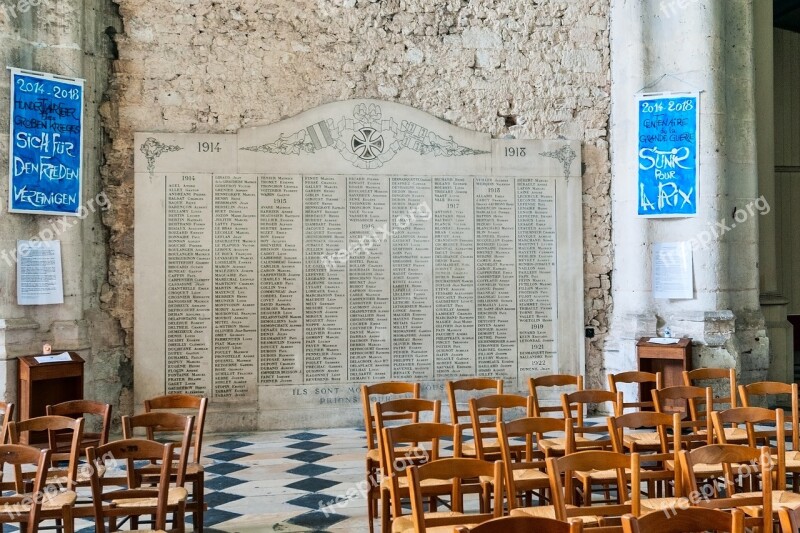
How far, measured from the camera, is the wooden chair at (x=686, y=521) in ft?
7.76

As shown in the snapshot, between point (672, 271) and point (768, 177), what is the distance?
1946 mm

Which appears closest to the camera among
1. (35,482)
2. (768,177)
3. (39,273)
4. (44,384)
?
(35,482)

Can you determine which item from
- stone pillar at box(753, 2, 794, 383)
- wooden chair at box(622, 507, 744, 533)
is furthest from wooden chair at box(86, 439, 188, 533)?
stone pillar at box(753, 2, 794, 383)

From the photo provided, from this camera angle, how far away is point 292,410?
7699 millimetres

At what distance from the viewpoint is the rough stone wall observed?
772 cm

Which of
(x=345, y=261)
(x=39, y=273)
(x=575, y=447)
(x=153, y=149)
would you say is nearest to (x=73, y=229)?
(x=39, y=273)

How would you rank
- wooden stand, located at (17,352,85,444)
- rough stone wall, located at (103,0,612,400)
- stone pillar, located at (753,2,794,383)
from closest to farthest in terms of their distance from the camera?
1. wooden stand, located at (17,352,85,444)
2. rough stone wall, located at (103,0,612,400)
3. stone pillar, located at (753,2,794,383)

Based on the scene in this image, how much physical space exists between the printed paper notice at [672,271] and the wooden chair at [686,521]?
5.60 m

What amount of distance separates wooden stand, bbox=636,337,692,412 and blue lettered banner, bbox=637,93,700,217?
132 centimetres

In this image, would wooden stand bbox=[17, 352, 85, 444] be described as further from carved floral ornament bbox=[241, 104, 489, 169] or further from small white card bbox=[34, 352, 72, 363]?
carved floral ornament bbox=[241, 104, 489, 169]

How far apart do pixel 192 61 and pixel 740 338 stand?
615cm

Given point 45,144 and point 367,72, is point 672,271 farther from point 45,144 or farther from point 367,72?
point 45,144

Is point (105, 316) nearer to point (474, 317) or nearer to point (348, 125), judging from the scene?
point (348, 125)

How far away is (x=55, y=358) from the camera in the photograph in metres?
6.67
